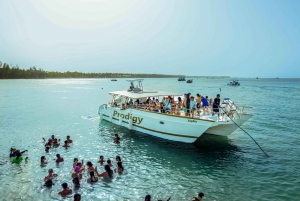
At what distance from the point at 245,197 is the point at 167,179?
13.7 ft

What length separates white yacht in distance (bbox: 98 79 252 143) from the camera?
1745 cm

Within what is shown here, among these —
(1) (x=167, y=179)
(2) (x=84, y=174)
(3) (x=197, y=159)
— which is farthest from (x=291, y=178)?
(2) (x=84, y=174)

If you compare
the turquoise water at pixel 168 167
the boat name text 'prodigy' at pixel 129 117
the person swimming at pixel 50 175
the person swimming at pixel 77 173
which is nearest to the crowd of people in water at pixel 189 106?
the boat name text 'prodigy' at pixel 129 117

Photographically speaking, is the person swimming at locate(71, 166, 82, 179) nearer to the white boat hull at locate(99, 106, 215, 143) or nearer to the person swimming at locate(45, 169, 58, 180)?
the person swimming at locate(45, 169, 58, 180)

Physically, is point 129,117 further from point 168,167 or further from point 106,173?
point 106,173

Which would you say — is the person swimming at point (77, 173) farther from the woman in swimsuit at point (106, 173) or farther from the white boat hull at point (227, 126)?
the white boat hull at point (227, 126)

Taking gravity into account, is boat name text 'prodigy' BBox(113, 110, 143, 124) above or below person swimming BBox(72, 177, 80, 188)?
above

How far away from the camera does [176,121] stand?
18297mm

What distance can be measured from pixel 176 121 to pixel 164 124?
1.40 meters

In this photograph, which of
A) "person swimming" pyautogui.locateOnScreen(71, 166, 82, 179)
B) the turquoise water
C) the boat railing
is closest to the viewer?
the turquoise water

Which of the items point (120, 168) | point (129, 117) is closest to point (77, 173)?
point (120, 168)

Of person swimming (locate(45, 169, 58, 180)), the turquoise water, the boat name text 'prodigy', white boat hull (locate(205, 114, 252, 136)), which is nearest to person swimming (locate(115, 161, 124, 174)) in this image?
the turquoise water

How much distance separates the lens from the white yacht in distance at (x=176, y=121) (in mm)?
17453

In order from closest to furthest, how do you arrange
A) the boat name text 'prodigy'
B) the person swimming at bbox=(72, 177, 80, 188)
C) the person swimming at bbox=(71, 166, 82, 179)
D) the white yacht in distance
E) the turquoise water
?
the turquoise water, the person swimming at bbox=(72, 177, 80, 188), the person swimming at bbox=(71, 166, 82, 179), the white yacht in distance, the boat name text 'prodigy'
